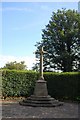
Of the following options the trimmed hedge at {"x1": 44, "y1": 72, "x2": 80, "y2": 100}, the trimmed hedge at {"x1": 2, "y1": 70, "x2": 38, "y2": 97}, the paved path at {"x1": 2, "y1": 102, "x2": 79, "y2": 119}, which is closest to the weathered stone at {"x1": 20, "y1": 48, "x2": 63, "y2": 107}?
the paved path at {"x1": 2, "y1": 102, "x2": 79, "y2": 119}

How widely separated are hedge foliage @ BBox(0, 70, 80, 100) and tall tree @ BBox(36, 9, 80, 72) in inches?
619

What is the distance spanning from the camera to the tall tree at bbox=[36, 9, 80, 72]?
3944cm

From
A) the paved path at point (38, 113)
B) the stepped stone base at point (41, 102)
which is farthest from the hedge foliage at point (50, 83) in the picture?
the paved path at point (38, 113)

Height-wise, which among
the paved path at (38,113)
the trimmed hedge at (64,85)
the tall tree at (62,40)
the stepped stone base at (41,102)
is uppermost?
the tall tree at (62,40)

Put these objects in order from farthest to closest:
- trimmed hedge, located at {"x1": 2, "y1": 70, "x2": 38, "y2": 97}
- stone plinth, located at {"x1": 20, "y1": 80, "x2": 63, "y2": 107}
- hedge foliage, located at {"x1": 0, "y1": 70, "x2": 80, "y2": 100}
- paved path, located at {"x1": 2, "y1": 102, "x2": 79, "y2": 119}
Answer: hedge foliage, located at {"x1": 0, "y1": 70, "x2": 80, "y2": 100} → trimmed hedge, located at {"x1": 2, "y1": 70, "x2": 38, "y2": 97} → stone plinth, located at {"x1": 20, "y1": 80, "x2": 63, "y2": 107} → paved path, located at {"x1": 2, "y1": 102, "x2": 79, "y2": 119}

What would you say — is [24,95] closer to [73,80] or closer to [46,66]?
[73,80]

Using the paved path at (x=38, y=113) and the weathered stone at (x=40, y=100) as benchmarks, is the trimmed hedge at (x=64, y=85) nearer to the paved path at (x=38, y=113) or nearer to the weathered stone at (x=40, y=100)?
the weathered stone at (x=40, y=100)

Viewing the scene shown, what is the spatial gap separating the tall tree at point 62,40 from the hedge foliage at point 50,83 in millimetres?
15734

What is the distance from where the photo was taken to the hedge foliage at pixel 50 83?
2256cm

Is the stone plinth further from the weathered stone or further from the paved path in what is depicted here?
the paved path

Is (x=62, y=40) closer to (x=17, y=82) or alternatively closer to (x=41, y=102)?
(x=17, y=82)

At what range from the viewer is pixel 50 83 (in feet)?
76.6

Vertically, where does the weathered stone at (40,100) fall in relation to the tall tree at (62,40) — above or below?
below

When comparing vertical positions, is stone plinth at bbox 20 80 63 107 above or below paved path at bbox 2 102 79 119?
above
